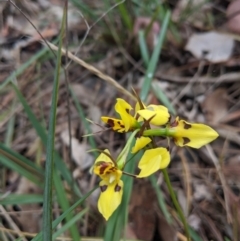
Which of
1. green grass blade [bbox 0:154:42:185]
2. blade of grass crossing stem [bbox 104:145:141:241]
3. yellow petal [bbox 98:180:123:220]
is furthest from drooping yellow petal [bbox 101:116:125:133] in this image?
green grass blade [bbox 0:154:42:185]

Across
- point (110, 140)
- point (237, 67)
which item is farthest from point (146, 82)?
point (237, 67)

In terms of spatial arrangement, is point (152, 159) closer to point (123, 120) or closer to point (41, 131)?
point (123, 120)

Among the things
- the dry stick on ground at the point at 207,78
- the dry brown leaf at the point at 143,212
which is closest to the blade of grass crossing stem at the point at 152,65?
the dry stick on ground at the point at 207,78

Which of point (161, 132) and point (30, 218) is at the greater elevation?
point (161, 132)

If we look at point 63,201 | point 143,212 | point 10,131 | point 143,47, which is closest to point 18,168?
point 63,201

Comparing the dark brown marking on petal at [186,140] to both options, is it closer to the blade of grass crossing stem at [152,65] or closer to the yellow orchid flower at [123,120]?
the yellow orchid flower at [123,120]

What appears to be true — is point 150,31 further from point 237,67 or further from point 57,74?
point 57,74
